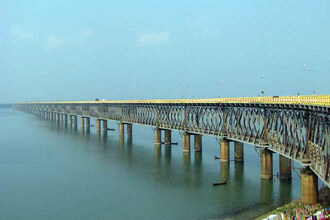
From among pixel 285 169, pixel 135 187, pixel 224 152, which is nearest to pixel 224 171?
pixel 224 152

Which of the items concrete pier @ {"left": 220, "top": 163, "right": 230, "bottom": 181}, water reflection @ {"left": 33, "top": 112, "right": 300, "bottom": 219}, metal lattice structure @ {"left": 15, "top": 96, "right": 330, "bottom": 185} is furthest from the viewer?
concrete pier @ {"left": 220, "top": 163, "right": 230, "bottom": 181}

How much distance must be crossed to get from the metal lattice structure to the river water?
574 centimetres

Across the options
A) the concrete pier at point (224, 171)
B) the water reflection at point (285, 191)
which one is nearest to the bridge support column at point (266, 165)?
the water reflection at point (285, 191)

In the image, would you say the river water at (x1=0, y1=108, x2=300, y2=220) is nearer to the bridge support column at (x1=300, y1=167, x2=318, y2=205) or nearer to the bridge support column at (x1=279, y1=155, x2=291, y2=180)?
the bridge support column at (x1=279, y1=155, x2=291, y2=180)

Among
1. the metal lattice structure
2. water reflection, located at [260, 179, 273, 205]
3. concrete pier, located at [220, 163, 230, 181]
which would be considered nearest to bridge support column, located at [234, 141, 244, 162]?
concrete pier, located at [220, 163, 230, 181]

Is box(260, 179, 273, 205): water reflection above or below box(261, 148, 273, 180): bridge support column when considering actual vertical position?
below

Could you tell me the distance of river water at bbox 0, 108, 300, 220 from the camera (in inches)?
1860

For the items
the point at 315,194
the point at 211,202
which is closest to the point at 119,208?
the point at 211,202

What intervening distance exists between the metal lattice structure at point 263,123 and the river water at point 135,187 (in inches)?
226

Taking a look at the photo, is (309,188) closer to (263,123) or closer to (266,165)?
(266,165)

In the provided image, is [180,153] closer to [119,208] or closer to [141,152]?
[141,152]

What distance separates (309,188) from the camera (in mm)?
44938

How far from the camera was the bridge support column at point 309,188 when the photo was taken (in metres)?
44.7

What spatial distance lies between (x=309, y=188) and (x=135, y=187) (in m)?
24.7
